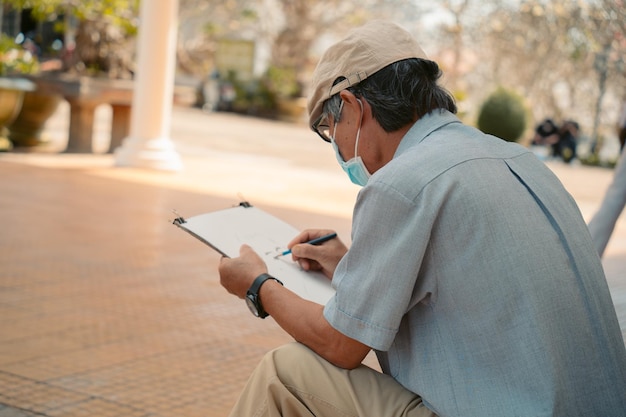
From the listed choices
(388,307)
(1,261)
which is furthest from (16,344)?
(388,307)

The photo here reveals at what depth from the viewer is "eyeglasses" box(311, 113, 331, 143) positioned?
209 centimetres

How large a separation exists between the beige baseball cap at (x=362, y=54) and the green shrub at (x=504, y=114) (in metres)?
19.4

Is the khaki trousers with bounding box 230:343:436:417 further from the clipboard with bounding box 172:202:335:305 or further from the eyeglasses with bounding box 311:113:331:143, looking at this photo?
the eyeglasses with bounding box 311:113:331:143

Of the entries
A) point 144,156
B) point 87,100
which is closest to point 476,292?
point 144,156

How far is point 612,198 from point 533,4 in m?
21.5

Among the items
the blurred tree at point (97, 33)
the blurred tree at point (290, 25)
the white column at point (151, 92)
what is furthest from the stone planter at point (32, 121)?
the blurred tree at point (290, 25)

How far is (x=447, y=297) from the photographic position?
1.71 m

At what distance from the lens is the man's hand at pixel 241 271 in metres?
2.02

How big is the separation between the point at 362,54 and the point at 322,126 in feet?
0.93

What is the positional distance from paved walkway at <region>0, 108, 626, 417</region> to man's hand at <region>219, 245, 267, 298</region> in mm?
1106

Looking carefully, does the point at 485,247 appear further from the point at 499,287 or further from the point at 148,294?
the point at 148,294

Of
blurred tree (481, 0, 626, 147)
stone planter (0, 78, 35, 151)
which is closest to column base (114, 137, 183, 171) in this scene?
stone planter (0, 78, 35, 151)

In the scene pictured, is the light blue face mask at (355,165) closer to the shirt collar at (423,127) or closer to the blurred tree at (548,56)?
the shirt collar at (423,127)

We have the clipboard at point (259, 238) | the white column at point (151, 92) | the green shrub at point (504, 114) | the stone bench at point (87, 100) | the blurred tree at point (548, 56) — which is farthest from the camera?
the blurred tree at point (548, 56)
